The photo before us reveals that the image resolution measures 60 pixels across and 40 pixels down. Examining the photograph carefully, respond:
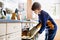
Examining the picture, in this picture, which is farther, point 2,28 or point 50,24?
point 50,24

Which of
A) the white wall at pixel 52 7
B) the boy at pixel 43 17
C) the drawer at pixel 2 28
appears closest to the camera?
the drawer at pixel 2 28

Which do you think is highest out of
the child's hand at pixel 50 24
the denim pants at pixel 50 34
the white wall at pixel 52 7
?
the white wall at pixel 52 7

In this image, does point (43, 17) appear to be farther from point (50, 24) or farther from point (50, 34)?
point (50, 34)

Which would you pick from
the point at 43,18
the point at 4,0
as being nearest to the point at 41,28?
the point at 43,18

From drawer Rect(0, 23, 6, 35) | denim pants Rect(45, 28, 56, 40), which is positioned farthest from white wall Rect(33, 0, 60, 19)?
drawer Rect(0, 23, 6, 35)

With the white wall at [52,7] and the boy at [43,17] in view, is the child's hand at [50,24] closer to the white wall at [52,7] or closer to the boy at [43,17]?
the boy at [43,17]

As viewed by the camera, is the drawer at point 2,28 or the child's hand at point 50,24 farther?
the child's hand at point 50,24

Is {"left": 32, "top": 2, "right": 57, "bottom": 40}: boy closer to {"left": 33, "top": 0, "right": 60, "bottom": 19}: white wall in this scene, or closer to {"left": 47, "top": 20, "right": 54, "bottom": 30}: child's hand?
{"left": 47, "top": 20, "right": 54, "bottom": 30}: child's hand

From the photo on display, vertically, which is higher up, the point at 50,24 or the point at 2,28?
the point at 2,28

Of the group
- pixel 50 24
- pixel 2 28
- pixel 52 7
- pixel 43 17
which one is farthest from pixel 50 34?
pixel 2 28

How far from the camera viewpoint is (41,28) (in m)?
2.46

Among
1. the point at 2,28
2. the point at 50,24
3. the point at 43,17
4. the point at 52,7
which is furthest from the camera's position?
the point at 52,7

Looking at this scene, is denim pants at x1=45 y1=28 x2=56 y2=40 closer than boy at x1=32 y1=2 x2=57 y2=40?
No

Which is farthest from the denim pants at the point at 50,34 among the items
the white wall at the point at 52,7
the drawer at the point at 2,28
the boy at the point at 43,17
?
the drawer at the point at 2,28
